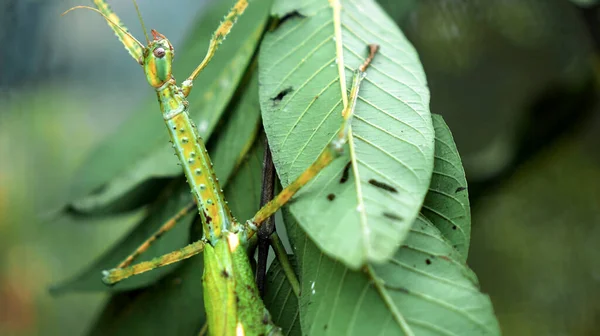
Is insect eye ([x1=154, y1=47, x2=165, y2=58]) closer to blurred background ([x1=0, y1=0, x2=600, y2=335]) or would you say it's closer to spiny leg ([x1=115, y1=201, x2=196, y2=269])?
spiny leg ([x1=115, y1=201, x2=196, y2=269])

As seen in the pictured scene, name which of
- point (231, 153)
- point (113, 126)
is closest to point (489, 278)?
point (231, 153)

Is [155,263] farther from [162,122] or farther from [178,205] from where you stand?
[162,122]

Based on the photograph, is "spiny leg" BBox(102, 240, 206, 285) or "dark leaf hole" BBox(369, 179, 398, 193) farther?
"spiny leg" BBox(102, 240, 206, 285)

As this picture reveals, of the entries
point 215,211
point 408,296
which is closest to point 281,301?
point 215,211

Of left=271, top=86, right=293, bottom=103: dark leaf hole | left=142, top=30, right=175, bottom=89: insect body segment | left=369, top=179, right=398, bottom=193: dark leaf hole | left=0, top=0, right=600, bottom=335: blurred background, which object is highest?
left=142, top=30, right=175, bottom=89: insect body segment

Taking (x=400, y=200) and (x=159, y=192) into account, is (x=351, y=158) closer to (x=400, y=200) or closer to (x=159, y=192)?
(x=400, y=200)

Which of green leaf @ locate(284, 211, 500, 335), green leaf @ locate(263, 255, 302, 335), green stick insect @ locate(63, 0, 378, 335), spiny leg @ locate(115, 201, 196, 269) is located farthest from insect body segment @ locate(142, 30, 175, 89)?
green leaf @ locate(284, 211, 500, 335)

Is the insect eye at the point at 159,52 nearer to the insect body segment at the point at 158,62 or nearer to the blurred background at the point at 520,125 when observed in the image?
the insect body segment at the point at 158,62
